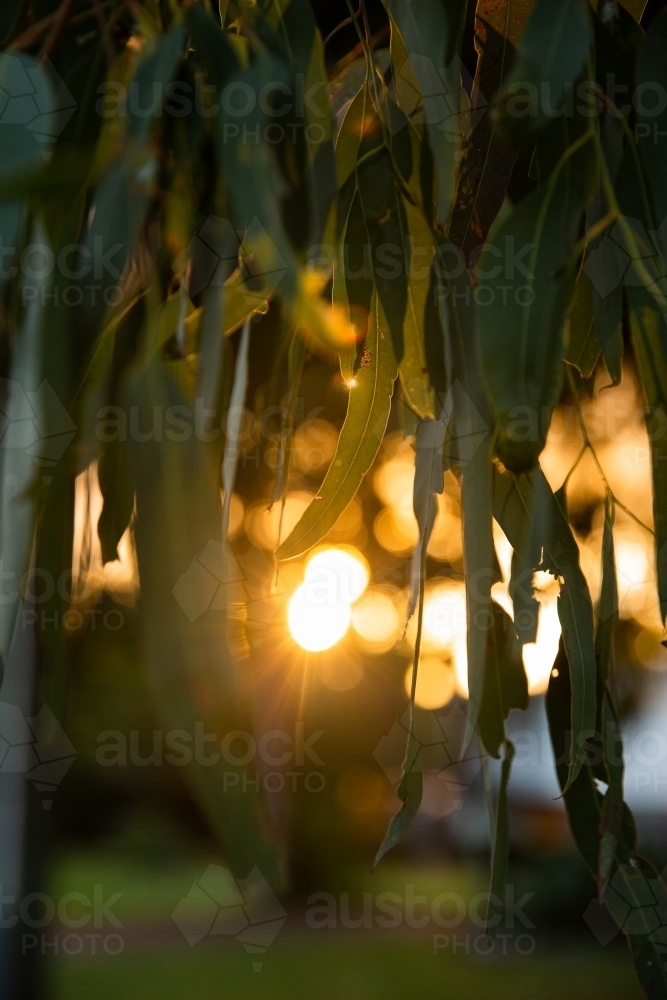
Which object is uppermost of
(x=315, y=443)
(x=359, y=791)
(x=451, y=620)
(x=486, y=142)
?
(x=315, y=443)

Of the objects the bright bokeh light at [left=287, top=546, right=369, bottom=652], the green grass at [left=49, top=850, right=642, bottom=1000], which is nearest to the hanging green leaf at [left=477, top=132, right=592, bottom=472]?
the bright bokeh light at [left=287, top=546, right=369, bottom=652]

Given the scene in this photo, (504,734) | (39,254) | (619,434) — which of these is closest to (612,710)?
(504,734)

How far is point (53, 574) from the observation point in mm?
461

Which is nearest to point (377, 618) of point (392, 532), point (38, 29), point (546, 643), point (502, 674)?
point (392, 532)

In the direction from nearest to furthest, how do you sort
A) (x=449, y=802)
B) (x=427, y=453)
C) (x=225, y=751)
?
1. (x=225, y=751)
2. (x=427, y=453)
3. (x=449, y=802)

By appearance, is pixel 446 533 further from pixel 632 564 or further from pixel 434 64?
→ pixel 434 64

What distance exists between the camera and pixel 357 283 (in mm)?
608

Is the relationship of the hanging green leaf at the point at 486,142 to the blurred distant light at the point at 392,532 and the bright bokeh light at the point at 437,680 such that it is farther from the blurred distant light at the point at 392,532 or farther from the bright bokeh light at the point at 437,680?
the blurred distant light at the point at 392,532

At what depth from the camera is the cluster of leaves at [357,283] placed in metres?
0.44

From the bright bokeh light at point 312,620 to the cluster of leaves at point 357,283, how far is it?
0.19m

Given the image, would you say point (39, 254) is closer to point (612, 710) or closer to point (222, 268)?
point (222, 268)

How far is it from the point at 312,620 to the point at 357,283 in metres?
0.38

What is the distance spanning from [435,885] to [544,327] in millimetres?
5705

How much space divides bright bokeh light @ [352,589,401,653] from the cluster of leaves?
2.67 m
